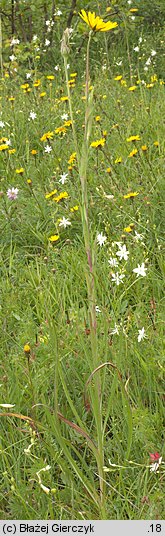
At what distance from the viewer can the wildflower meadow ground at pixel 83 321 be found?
1.55m

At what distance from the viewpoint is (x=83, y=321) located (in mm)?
2104

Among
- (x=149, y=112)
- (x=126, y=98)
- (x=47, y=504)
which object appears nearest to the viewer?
(x=47, y=504)

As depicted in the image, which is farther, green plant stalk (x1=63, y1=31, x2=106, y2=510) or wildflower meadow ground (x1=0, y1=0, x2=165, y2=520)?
wildflower meadow ground (x1=0, y1=0, x2=165, y2=520)

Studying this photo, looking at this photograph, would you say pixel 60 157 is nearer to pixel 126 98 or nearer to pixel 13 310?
pixel 126 98

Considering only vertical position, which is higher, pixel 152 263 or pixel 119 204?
pixel 119 204

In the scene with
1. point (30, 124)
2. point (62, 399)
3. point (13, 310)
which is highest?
point (30, 124)

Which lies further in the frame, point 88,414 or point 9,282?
point 9,282

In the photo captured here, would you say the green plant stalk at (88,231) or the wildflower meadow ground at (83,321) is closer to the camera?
the green plant stalk at (88,231)

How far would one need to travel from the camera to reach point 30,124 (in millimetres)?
3828

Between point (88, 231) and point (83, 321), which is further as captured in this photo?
point (83, 321)

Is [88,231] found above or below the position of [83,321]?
above

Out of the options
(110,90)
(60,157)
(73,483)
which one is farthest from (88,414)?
(110,90)

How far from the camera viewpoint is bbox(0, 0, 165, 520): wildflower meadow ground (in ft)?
5.07

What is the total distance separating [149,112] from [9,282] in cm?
147
